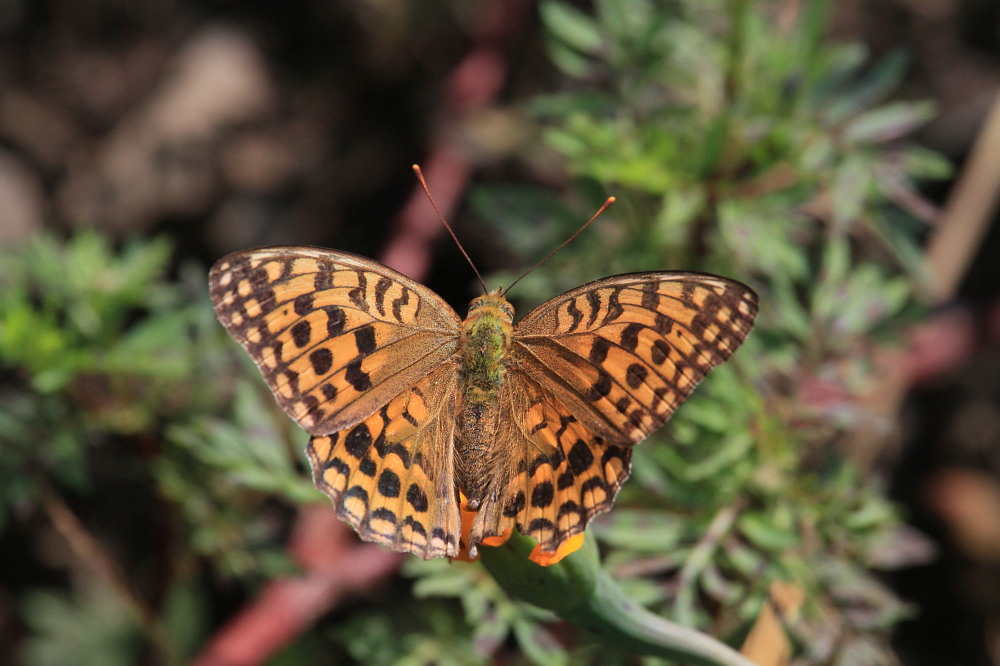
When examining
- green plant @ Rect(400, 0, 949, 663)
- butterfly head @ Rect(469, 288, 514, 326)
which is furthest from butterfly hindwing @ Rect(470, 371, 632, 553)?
green plant @ Rect(400, 0, 949, 663)

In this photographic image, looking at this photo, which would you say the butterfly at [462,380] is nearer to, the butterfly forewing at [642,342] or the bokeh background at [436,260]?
the butterfly forewing at [642,342]

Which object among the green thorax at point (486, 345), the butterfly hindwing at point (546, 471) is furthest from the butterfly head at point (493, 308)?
the butterfly hindwing at point (546, 471)

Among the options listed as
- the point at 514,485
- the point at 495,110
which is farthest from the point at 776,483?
the point at 495,110

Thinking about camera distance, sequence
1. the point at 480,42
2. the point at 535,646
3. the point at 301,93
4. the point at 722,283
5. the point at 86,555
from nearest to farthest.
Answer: the point at 722,283 < the point at 535,646 < the point at 86,555 < the point at 480,42 < the point at 301,93

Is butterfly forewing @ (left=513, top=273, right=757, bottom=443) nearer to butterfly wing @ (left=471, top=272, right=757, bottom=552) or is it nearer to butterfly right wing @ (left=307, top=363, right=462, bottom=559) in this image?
butterfly wing @ (left=471, top=272, right=757, bottom=552)

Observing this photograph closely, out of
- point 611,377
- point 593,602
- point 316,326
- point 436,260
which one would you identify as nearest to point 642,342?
point 611,377

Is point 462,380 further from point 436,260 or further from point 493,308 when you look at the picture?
point 436,260

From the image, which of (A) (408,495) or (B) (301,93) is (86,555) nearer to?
(A) (408,495)
